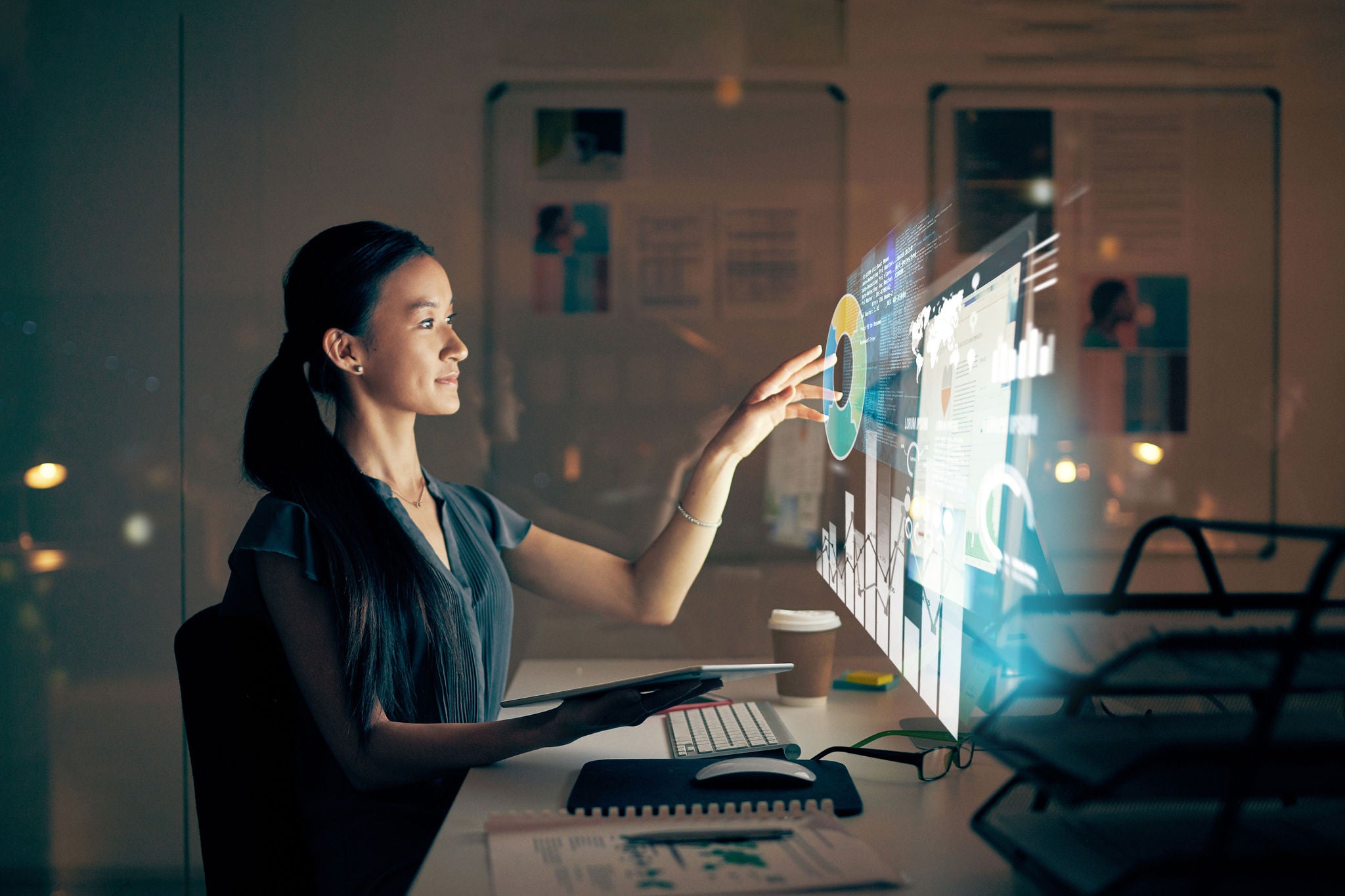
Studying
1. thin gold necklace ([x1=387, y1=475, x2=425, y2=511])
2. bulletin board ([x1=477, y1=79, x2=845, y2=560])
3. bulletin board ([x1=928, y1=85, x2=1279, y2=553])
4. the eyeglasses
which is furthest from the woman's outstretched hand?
bulletin board ([x1=928, y1=85, x2=1279, y2=553])

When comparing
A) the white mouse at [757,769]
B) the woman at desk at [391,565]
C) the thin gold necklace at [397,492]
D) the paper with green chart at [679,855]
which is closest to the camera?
the paper with green chart at [679,855]

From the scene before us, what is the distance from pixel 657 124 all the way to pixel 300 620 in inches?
54.4

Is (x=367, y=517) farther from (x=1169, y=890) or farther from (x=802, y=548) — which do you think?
(x=802, y=548)

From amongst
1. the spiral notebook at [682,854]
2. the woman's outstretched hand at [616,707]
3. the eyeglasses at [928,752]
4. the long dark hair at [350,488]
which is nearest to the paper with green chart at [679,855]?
the spiral notebook at [682,854]

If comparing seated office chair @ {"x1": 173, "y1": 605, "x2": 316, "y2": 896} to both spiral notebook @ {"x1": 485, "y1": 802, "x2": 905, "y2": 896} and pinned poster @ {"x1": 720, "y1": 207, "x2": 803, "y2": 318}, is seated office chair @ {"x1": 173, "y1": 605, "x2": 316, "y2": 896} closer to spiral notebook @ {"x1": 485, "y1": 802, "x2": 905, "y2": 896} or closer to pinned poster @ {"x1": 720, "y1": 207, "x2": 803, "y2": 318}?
spiral notebook @ {"x1": 485, "y1": 802, "x2": 905, "y2": 896}

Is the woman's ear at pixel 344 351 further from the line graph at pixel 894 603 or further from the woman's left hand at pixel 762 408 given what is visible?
the line graph at pixel 894 603

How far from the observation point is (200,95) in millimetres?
2020

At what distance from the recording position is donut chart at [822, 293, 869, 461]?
134 centimetres

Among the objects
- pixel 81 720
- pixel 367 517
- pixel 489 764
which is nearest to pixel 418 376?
pixel 367 517

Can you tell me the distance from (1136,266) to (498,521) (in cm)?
149

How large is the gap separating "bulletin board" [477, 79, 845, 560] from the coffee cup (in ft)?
2.22

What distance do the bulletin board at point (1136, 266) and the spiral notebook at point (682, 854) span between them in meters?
1.39

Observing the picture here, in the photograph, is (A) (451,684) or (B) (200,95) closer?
(A) (451,684)

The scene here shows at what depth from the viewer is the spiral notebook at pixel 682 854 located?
72cm
